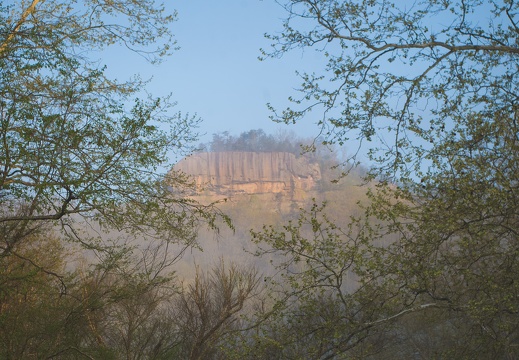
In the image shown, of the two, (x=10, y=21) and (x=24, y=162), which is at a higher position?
(x=10, y=21)

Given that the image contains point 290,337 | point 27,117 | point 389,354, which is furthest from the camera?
point 389,354

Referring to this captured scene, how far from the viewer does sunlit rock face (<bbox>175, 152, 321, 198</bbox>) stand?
2963 inches

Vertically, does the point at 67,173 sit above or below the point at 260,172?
below

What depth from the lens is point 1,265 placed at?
6746 millimetres

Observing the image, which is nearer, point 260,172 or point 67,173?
point 67,173

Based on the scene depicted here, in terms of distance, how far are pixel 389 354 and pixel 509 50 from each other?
10.6 metres

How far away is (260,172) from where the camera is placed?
7669cm

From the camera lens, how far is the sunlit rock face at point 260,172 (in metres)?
75.2

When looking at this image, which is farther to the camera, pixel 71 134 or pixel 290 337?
pixel 290 337

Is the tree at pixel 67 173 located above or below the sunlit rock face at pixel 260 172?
below

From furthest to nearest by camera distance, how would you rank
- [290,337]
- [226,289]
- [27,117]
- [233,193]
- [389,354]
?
[233,193] → [389,354] → [226,289] → [290,337] → [27,117]

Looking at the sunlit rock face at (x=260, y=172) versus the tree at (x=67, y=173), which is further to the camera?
the sunlit rock face at (x=260, y=172)

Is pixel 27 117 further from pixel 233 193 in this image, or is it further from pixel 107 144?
pixel 233 193

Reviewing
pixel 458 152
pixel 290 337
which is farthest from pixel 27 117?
pixel 458 152
